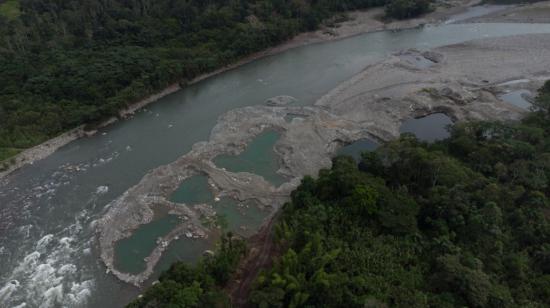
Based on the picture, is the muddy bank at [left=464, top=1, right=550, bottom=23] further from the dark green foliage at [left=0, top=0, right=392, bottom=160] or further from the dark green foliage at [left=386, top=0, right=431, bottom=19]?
the dark green foliage at [left=0, top=0, right=392, bottom=160]

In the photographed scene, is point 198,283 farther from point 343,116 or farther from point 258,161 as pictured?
point 343,116

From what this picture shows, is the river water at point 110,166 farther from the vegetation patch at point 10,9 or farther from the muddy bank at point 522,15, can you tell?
the vegetation patch at point 10,9

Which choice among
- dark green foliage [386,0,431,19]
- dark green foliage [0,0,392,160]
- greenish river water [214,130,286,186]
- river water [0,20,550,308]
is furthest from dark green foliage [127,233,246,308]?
dark green foliage [386,0,431,19]

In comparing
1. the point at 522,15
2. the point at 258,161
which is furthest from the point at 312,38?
the point at 522,15

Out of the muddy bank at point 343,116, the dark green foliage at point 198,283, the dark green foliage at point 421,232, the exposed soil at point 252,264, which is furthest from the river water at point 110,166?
the dark green foliage at point 421,232

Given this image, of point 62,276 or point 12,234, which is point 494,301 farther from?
point 12,234

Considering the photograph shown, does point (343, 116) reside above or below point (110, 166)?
below

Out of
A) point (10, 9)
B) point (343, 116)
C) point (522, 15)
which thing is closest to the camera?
point (343, 116)
